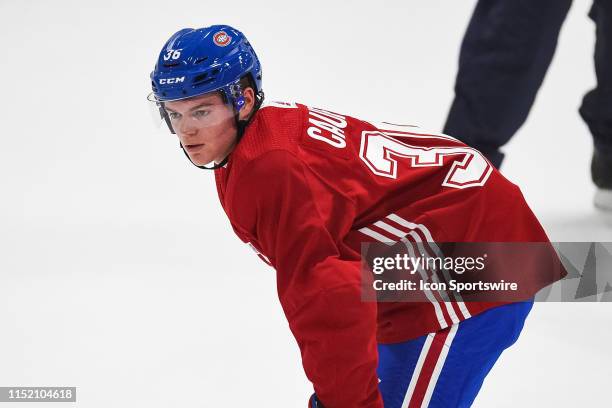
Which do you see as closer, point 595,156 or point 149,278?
point 149,278

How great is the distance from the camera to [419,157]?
5.74 ft

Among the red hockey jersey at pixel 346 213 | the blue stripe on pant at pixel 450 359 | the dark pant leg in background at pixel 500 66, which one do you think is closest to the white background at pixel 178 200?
the dark pant leg in background at pixel 500 66

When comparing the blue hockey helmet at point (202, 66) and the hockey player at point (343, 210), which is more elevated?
the blue hockey helmet at point (202, 66)

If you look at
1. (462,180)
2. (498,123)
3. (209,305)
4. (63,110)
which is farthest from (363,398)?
(63,110)

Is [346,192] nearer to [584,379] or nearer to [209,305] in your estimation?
[584,379]

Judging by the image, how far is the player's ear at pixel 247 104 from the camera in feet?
5.48

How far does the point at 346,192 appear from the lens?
5.33 ft

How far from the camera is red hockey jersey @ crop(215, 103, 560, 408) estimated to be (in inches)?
61.2

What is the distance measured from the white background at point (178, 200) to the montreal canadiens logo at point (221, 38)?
0.96 meters

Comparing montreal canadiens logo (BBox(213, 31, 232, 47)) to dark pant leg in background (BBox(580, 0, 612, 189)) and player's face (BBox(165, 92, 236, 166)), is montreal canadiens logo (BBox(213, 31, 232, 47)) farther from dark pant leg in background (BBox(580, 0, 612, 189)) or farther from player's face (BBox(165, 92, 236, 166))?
dark pant leg in background (BBox(580, 0, 612, 189))

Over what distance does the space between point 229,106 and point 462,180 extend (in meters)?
0.41

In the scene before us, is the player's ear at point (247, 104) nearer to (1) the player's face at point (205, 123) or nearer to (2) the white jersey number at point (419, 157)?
(1) the player's face at point (205, 123)

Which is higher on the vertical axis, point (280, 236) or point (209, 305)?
point (280, 236)

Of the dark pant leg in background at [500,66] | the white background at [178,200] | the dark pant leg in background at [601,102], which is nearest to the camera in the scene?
the white background at [178,200]
